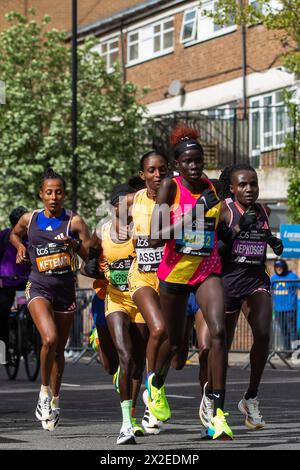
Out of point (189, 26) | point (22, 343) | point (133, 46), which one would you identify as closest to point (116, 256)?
point (22, 343)

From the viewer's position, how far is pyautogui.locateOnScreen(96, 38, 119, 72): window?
46.4 meters

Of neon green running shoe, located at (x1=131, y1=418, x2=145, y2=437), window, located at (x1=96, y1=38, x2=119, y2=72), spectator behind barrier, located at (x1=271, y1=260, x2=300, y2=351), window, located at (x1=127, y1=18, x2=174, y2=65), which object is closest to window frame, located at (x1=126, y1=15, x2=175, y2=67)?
window, located at (x1=127, y1=18, x2=174, y2=65)

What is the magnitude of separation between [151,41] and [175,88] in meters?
3.09

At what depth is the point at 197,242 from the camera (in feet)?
32.9

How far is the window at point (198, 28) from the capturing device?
Result: 40500 mm

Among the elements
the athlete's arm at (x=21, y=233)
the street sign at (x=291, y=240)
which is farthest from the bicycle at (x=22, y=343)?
the athlete's arm at (x=21, y=233)

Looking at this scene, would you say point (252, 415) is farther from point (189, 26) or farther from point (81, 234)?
point (189, 26)

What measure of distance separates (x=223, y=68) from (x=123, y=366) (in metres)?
31.1

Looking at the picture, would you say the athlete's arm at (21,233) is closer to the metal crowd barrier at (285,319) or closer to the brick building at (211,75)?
the metal crowd barrier at (285,319)

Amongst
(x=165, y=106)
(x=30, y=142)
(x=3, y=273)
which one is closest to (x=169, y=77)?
(x=165, y=106)

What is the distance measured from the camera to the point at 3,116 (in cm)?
3497

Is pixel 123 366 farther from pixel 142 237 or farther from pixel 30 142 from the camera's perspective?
pixel 30 142

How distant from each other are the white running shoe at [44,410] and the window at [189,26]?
3171 cm

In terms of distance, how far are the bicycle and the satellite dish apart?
23612mm
